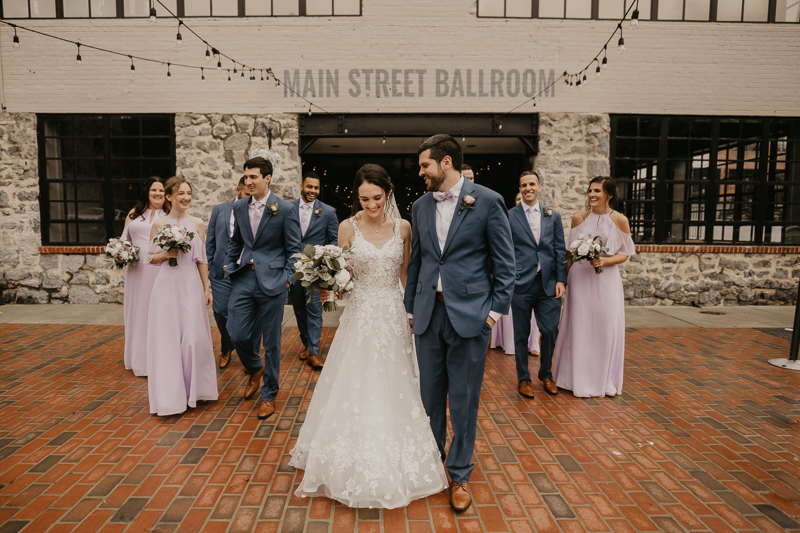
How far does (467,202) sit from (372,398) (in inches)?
55.8

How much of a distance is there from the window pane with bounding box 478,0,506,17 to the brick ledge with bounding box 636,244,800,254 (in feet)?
17.9

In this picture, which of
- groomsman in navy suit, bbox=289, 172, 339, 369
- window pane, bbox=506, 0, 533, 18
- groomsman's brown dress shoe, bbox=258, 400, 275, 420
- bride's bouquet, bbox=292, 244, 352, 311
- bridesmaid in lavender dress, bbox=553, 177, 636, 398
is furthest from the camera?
window pane, bbox=506, 0, 533, 18

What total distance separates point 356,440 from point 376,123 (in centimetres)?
737

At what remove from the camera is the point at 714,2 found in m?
9.19

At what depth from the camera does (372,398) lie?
3010 mm

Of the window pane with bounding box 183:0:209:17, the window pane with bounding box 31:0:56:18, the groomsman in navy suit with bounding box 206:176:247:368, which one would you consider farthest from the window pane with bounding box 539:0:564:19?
the window pane with bounding box 31:0:56:18

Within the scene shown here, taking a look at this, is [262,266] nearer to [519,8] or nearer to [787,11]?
[519,8]

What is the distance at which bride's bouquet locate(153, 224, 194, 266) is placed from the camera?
418 centimetres

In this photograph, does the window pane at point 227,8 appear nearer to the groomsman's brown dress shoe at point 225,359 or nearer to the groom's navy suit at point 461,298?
the groomsman's brown dress shoe at point 225,359

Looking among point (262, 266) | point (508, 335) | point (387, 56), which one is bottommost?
point (508, 335)

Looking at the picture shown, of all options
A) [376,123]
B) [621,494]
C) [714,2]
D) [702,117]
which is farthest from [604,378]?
[714,2]

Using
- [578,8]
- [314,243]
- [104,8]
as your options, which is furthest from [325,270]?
[104,8]

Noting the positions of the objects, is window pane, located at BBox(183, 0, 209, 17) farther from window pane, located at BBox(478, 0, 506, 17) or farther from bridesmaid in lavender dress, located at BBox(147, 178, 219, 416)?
bridesmaid in lavender dress, located at BBox(147, 178, 219, 416)

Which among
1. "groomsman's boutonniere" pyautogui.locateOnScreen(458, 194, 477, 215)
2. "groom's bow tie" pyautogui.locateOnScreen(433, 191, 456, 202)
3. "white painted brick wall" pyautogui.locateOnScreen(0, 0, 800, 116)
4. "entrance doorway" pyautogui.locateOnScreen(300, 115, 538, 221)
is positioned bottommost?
"groomsman's boutonniere" pyautogui.locateOnScreen(458, 194, 477, 215)
